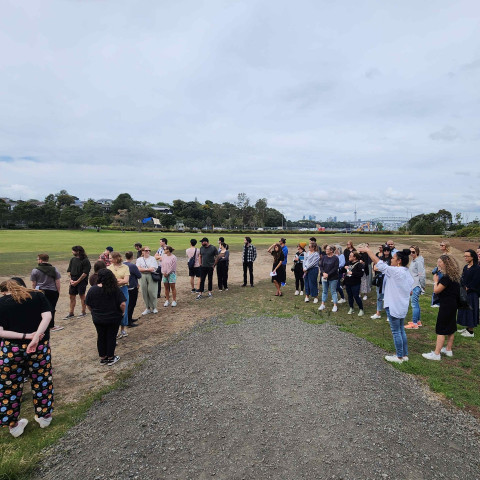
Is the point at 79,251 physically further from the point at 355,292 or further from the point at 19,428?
the point at 355,292

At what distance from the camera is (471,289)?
6.87m

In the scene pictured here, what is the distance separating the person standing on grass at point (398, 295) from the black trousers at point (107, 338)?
517 cm

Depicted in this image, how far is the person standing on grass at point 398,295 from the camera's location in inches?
212

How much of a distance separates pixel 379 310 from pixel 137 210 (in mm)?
91465

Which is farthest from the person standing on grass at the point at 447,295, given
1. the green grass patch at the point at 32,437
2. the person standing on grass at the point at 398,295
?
the green grass patch at the point at 32,437

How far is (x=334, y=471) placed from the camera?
304 cm

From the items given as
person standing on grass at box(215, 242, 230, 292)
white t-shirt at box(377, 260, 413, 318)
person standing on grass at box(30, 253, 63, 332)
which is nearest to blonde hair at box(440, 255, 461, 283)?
white t-shirt at box(377, 260, 413, 318)

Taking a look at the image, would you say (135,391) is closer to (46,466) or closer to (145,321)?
(46,466)

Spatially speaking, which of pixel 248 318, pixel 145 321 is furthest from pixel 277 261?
pixel 145 321

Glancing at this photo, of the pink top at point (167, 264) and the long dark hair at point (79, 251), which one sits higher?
the long dark hair at point (79, 251)

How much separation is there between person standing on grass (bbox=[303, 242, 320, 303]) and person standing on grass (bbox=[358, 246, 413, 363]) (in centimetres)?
420

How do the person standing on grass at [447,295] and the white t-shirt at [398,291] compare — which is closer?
the white t-shirt at [398,291]

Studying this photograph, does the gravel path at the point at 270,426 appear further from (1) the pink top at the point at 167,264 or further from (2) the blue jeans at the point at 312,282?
(2) the blue jeans at the point at 312,282

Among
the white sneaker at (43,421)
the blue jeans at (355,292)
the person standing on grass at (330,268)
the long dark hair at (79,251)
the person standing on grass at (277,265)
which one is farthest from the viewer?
the person standing on grass at (277,265)
